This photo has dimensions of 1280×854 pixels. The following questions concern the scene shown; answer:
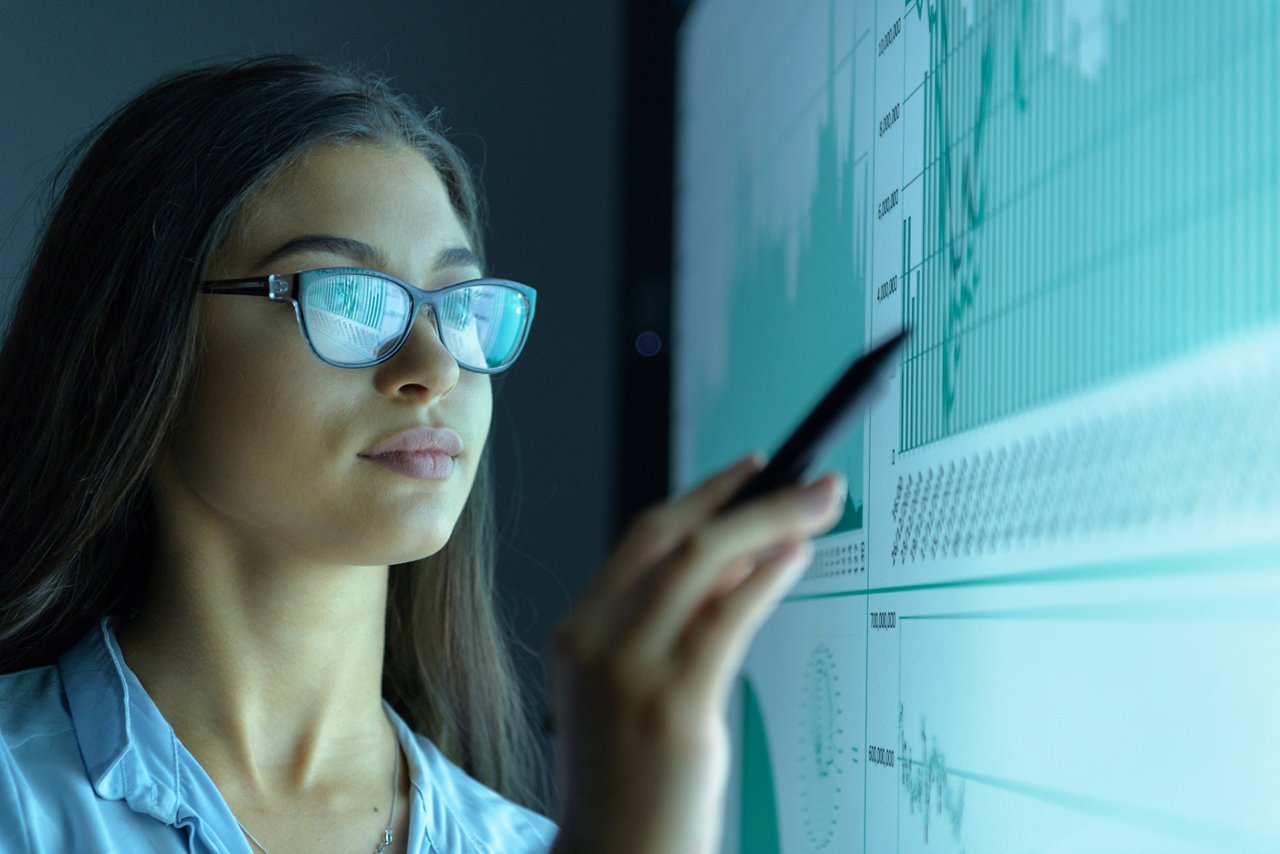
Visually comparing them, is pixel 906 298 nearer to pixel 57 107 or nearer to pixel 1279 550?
→ pixel 1279 550

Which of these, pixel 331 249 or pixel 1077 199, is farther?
pixel 331 249

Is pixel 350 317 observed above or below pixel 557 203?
below

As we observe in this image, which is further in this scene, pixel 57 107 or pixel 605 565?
pixel 57 107

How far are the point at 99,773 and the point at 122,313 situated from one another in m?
0.40

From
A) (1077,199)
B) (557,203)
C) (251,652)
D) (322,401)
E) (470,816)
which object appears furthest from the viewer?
(557,203)

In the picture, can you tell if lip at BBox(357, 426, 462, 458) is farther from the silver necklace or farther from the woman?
the silver necklace

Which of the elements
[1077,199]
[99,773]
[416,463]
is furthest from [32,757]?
[1077,199]

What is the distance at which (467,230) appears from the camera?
4.47 feet

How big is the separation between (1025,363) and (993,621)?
16cm

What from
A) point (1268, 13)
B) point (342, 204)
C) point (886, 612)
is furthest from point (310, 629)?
point (1268, 13)

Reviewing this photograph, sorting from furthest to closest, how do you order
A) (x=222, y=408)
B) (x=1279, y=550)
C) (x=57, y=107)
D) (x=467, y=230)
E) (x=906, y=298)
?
(x=57, y=107)
(x=467, y=230)
(x=222, y=408)
(x=906, y=298)
(x=1279, y=550)

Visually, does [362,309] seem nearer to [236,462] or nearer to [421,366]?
[421,366]

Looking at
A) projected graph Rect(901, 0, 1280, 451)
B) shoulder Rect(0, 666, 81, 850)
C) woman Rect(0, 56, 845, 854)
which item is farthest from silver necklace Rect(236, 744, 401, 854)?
projected graph Rect(901, 0, 1280, 451)

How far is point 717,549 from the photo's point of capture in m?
0.50
